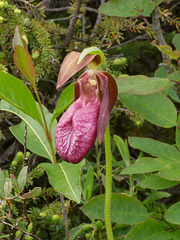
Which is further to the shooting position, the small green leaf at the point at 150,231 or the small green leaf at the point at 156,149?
the small green leaf at the point at 156,149

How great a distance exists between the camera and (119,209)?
1029mm

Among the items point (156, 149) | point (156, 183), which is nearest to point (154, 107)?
point (156, 149)

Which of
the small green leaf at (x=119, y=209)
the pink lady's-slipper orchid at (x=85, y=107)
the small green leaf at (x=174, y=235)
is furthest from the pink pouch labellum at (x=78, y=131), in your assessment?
the small green leaf at (x=174, y=235)

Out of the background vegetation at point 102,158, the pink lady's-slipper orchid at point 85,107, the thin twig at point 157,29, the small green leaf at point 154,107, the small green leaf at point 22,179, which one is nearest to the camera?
the pink lady's-slipper orchid at point 85,107

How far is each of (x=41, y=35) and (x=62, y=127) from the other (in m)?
0.62

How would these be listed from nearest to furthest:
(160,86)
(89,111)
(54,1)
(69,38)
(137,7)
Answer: (89,111) → (160,86) → (137,7) → (69,38) → (54,1)

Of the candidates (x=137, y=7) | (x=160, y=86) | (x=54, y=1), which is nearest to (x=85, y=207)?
(x=160, y=86)

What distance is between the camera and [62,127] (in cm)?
78

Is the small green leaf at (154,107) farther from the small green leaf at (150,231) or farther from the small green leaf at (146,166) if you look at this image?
the small green leaf at (150,231)

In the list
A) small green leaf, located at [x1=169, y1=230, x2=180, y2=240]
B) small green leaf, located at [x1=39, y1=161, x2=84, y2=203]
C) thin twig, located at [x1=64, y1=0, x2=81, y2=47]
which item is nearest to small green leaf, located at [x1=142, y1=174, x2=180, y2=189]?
small green leaf, located at [x1=169, y1=230, x2=180, y2=240]

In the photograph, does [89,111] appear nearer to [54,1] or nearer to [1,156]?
[1,156]

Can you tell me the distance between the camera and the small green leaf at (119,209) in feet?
3.29

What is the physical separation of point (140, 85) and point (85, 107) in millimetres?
225

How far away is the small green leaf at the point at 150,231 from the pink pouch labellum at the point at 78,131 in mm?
351
